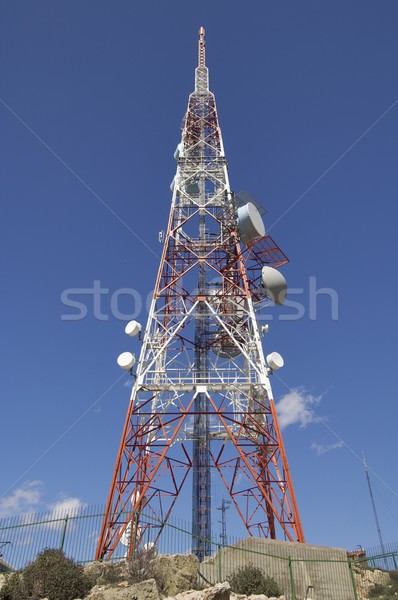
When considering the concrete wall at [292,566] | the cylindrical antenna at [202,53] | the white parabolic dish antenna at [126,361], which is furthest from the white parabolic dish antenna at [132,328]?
the cylindrical antenna at [202,53]

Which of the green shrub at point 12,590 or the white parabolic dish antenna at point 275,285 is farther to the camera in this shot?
the white parabolic dish antenna at point 275,285

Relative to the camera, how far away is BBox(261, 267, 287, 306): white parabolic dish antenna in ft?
85.4

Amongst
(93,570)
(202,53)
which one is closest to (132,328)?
(93,570)

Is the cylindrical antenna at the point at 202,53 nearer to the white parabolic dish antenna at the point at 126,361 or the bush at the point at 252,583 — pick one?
the white parabolic dish antenna at the point at 126,361

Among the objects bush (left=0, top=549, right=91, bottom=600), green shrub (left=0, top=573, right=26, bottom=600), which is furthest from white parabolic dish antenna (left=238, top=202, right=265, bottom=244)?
green shrub (left=0, top=573, right=26, bottom=600)

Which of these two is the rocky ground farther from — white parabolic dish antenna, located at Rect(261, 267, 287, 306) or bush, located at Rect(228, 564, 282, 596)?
white parabolic dish antenna, located at Rect(261, 267, 287, 306)

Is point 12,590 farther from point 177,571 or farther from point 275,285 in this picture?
point 275,285

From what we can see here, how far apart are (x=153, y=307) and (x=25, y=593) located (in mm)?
15473

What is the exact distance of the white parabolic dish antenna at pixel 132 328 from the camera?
25.1 m

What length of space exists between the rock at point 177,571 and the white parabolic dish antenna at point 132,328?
487 inches

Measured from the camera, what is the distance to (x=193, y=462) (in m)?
24.4

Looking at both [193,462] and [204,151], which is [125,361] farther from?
[204,151]

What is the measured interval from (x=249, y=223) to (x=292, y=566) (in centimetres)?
1661

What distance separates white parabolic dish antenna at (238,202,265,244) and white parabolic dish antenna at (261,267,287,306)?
2.20 metres
